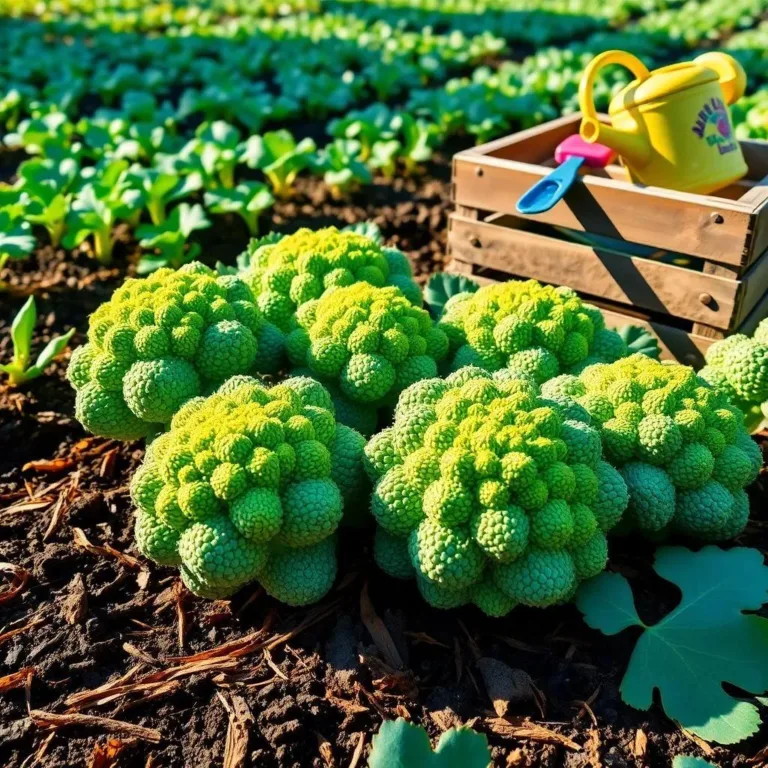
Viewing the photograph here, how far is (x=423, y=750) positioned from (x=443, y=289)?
71.5 inches

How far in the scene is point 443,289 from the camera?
3033mm

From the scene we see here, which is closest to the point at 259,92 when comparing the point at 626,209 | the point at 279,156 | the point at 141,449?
the point at 279,156

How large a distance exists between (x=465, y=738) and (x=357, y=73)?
7.60 m

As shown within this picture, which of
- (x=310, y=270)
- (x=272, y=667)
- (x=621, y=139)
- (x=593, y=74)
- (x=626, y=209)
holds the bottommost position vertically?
(x=272, y=667)

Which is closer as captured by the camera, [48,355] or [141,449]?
[141,449]

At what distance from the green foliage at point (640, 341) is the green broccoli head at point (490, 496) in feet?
2.71

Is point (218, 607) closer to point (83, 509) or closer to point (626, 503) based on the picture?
point (83, 509)

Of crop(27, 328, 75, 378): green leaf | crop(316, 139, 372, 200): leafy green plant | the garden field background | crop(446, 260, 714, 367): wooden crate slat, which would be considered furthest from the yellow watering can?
crop(27, 328, 75, 378): green leaf

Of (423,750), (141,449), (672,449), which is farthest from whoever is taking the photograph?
(141,449)

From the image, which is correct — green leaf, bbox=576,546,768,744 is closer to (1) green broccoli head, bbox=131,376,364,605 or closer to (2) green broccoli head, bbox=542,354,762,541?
(2) green broccoli head, bbox=542,354,762,541

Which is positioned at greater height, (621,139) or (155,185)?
(621,139)

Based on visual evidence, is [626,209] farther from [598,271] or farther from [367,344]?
[367,344]

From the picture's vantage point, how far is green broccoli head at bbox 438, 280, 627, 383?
7.88ft

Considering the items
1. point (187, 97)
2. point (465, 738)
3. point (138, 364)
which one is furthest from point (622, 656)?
point (187, 97)
